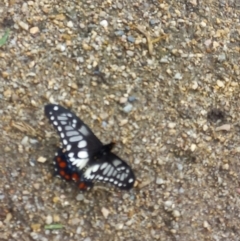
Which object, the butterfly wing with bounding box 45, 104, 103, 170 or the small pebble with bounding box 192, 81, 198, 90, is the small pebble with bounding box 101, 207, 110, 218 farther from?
the small pebble with bounding box 192, 81, 198, 90

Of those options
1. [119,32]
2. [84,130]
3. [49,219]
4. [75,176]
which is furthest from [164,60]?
[49,219]

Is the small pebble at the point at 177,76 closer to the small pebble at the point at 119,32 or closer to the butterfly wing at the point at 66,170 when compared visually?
the small pebble at the point at 119,32

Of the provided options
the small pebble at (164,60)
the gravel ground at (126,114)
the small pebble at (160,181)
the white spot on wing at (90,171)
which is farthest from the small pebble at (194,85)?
the white spot on wing at (90,171)

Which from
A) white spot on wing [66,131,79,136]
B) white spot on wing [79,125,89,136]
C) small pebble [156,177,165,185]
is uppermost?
white spot on wing [79,125,89,136]

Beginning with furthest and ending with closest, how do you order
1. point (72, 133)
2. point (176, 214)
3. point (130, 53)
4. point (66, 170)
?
point (130, 53), point (176, 214), point (66, 170), point (72, 133)

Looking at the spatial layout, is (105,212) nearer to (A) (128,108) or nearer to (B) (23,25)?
(A) (128,108)

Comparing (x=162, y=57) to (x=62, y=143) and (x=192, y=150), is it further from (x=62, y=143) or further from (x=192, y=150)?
(x=62, y=143)

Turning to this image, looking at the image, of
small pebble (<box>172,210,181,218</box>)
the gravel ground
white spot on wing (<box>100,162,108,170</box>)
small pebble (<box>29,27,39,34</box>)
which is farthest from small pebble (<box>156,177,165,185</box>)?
small pebble (<box>29,27,39,34</box>)
